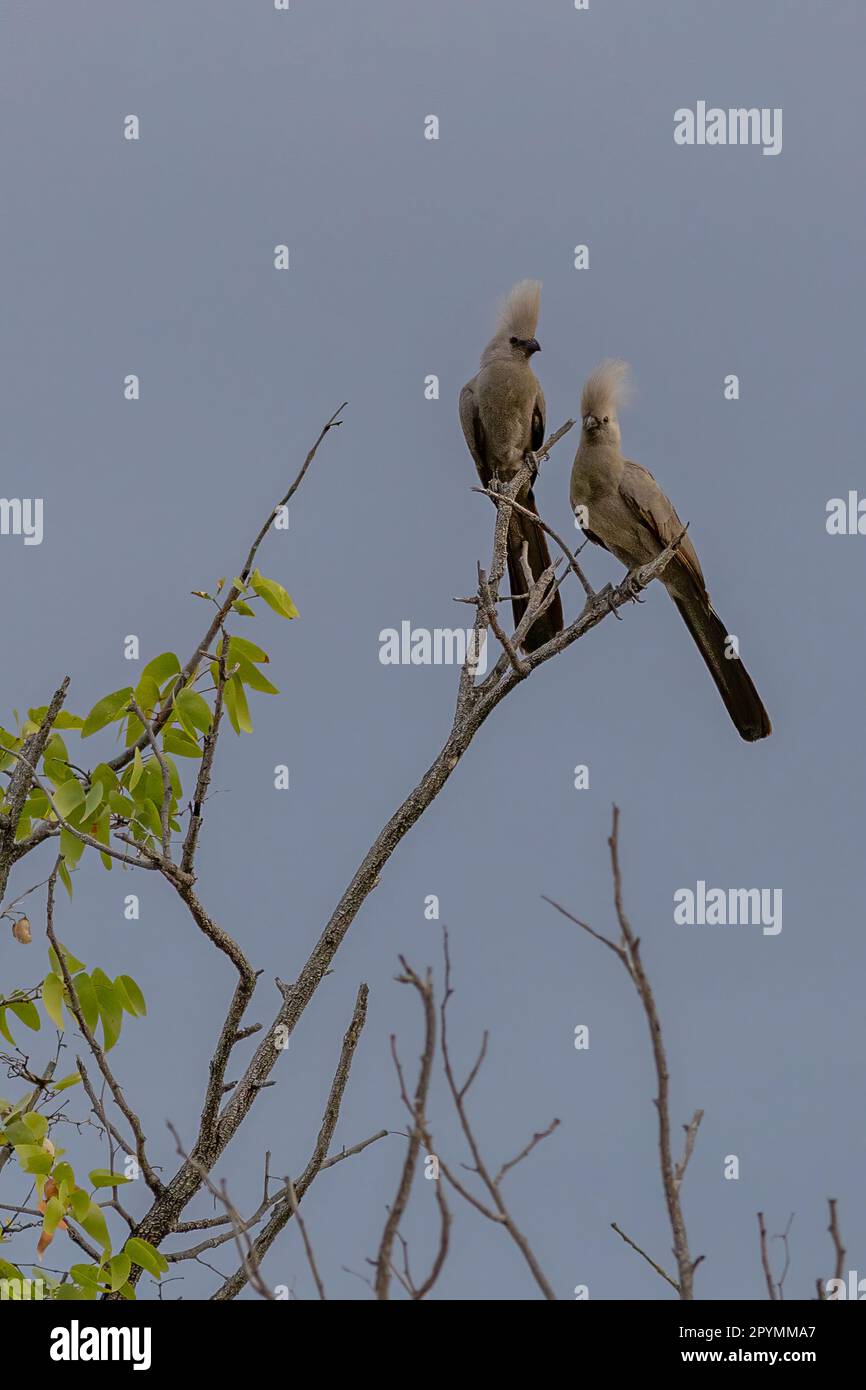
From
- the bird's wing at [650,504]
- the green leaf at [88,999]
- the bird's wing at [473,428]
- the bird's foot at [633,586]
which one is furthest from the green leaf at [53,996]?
the bird's wing at [473,428]

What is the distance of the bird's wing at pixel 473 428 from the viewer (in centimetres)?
459

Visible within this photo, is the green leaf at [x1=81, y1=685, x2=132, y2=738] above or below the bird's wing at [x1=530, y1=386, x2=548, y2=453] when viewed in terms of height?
below

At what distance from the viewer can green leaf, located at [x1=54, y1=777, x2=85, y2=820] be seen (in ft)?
6.53

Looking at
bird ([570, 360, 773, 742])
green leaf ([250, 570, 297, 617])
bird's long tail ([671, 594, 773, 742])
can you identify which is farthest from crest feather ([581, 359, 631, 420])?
green leaf ([250, 570, 297, 617])

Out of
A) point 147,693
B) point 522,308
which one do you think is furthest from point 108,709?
point 522,308

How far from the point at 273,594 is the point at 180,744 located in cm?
26

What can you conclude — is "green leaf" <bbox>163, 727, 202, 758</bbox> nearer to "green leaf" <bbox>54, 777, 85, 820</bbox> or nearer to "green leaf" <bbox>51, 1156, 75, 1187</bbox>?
"green leaf" <bbox>54, 777, 85, 820</bbox>

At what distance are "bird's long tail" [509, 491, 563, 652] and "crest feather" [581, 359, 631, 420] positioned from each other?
11.8 inches

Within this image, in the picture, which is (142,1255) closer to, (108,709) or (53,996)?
(53,996)

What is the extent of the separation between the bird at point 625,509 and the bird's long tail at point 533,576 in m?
0.17

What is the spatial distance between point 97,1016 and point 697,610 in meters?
2.63

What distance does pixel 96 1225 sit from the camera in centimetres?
189
